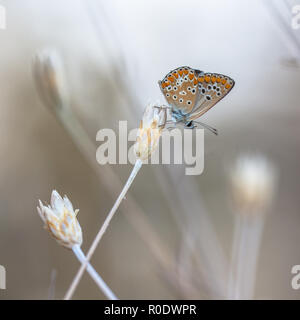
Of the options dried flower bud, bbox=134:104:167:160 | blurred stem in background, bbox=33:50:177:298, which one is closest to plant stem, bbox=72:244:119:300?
dried flower bud, bbox=134:104:167:160

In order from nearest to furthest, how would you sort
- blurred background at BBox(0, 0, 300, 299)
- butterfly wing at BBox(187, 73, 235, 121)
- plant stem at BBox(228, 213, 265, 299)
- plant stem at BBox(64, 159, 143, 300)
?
plant stem at BBox(64, 159, 143, 300) → plant stem at BBox(228, 213, 265, 299) → butterfly wing at BBox(187, 73, 235, 121) → blurred background at BBox(0, 0, 300, 299)

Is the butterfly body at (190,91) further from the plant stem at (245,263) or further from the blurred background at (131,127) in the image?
the plant stem at (245,263)

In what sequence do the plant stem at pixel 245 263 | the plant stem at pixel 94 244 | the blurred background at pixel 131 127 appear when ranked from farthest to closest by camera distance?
the blurred background at pixel 131 127
the plant stem at pixel 245 263
the plant stem at pixel 94 244

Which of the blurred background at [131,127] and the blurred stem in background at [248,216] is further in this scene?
the blurred background at [131,127]

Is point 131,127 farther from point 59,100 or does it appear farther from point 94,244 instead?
point 94,244

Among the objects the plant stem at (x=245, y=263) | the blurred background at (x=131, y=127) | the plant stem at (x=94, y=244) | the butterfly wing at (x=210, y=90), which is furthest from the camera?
the blurred background at (x=131, y=127)

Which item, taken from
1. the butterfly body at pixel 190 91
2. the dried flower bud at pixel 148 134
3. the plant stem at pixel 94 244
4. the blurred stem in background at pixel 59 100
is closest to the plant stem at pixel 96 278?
the plant stem at pixel 94 244

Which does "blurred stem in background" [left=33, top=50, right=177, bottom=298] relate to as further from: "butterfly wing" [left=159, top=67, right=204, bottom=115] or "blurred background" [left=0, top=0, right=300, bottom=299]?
"butterfly wing" [left=159, top=67, right=204, bottom=115]

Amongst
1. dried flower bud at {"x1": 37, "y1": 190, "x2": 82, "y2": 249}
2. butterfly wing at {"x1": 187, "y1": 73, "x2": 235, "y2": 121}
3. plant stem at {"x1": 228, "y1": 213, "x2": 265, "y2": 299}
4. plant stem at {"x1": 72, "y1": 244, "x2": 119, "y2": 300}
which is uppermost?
butterfly wing at {"x1": 187, "y1": 73, "x2": 235, "y2": 121}
